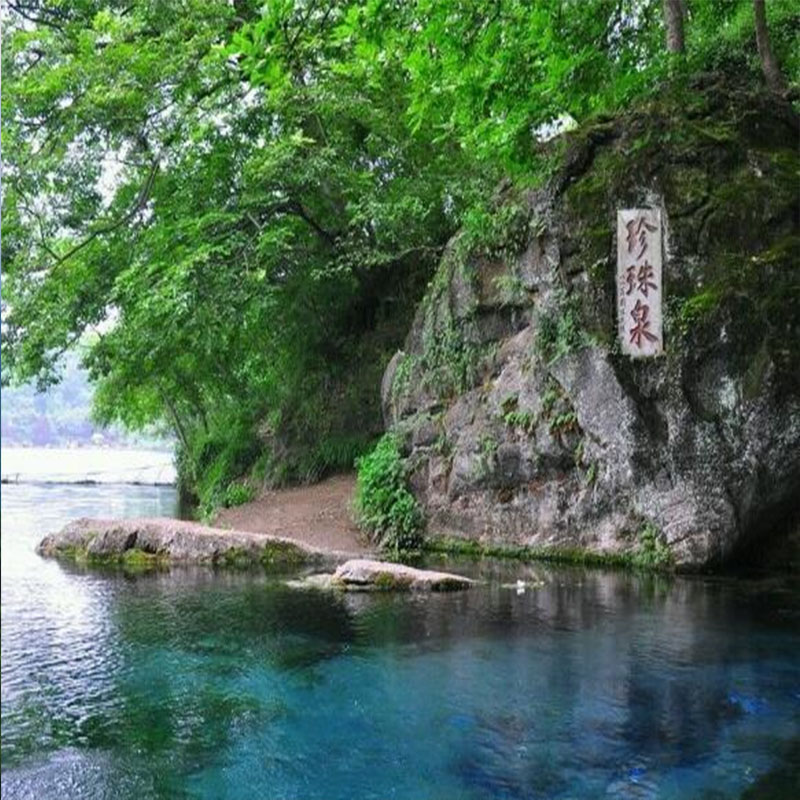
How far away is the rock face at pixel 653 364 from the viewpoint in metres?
11.6

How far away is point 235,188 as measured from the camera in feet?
56.5

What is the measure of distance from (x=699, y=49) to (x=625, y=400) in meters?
6.37

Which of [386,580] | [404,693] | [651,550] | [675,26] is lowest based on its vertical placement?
[404,693]

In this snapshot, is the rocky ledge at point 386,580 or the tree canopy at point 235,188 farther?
the tree canopy at point 235,188

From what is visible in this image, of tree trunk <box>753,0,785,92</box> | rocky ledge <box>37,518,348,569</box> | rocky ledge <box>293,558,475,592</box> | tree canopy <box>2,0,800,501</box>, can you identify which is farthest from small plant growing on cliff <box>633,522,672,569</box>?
tree trunk <box>753,0,785,92</box>

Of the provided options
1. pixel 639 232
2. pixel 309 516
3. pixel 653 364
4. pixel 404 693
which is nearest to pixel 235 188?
pixel 309 516

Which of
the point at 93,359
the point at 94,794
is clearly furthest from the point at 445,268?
the point at 94,794

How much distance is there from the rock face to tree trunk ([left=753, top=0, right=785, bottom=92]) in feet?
1.44

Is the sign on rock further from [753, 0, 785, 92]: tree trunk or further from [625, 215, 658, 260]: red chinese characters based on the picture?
[753, 0, 785, 92]: tree trunk

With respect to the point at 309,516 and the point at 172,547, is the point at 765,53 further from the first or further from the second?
the point at 172,547

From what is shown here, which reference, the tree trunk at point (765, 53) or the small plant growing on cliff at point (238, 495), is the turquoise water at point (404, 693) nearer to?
the tree trunk at point (765, 53)

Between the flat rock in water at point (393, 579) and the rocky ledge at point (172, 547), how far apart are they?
6.39 ft

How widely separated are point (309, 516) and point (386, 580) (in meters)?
6.34

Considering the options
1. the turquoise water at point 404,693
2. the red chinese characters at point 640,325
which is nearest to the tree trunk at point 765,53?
the red chinese characters at point 640,325
